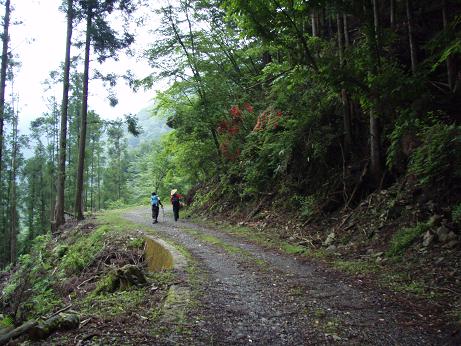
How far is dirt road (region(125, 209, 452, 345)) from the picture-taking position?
391 cm

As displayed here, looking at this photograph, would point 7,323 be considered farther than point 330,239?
No

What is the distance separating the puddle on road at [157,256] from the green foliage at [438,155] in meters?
5.65

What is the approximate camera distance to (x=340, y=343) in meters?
3.79

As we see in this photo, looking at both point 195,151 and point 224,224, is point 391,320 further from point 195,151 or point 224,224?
point 195,151

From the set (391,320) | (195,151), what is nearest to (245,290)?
(391,320)

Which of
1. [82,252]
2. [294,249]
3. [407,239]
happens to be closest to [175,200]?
[82,252]

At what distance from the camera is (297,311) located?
15.4ft

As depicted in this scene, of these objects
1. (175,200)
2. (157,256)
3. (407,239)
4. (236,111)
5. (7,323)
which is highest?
(236,111)

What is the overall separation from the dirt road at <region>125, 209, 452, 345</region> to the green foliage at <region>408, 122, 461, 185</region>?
283 cm

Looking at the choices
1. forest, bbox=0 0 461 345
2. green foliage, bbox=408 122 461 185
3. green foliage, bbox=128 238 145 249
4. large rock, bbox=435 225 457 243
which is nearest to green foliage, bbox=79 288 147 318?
forest, bbox=0 0 461 345

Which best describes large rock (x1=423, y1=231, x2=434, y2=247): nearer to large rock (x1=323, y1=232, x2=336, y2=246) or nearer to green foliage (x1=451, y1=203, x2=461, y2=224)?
green foliage (x1=451, y1=203, x2=461, y2=224)

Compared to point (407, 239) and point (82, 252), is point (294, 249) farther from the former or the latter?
point (82, 252)

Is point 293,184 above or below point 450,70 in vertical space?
below

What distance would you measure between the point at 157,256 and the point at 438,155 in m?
6.93
